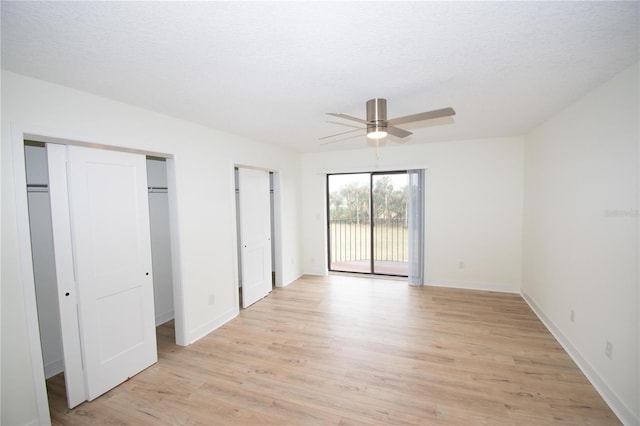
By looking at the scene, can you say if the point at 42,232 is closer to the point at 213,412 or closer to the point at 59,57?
the point at 59,57

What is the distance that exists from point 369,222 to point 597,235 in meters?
3.43

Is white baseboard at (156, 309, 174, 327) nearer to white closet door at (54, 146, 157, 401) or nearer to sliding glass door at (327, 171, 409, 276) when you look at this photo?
white closet door at (54, 146, 157, 401)

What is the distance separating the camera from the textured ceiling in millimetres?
1284

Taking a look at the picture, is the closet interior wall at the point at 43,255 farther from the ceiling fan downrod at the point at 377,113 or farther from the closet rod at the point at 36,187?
the ceiling fan downrod at the point at 377,113

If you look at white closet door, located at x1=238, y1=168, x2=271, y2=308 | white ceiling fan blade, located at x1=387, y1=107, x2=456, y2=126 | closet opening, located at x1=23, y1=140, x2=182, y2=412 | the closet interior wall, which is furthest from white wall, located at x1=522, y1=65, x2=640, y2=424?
the closet interior wall

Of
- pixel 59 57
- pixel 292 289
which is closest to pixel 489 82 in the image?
pixel 59 57

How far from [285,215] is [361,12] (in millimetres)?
3929

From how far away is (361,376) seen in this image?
2.47m

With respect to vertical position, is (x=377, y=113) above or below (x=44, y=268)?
above

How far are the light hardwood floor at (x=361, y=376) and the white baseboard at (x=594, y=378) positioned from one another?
6 cm

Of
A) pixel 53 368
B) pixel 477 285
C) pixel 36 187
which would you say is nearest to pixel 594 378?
pixel 477 285

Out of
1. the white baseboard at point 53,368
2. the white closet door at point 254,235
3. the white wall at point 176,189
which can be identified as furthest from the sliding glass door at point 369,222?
the white baseboard at point 53,368

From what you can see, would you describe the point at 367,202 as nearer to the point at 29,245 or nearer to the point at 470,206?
the point at 470,206

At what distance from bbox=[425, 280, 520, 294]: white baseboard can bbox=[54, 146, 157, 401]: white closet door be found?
4.33 m
